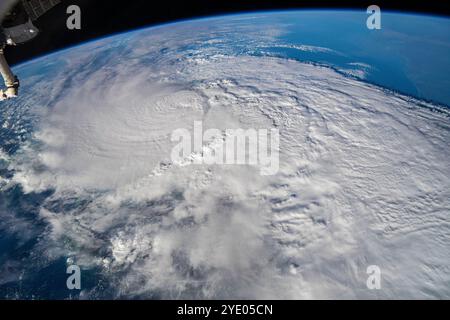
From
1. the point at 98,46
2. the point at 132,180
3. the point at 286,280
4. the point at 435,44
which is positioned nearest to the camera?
the point at 286,280

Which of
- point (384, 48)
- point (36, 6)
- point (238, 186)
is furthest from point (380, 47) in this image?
point (36, 6)

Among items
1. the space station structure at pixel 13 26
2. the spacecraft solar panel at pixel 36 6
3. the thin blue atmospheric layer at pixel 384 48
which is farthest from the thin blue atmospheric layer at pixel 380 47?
the space station structure at pixel 13 26

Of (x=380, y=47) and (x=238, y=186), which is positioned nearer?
(x=238, y=186)

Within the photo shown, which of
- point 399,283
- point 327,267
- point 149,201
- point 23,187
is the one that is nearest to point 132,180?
point 149,201

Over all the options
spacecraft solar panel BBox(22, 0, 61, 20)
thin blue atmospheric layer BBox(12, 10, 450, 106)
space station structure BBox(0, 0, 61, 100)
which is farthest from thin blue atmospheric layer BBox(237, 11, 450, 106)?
space station structure BBox(0, 0, 61, 100)

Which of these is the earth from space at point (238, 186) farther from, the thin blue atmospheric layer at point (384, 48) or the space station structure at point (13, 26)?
the space station structure at point (13, 26)

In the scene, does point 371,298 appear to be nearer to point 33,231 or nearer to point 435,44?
point 33,231

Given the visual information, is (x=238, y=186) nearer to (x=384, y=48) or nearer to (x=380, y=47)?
(x=384, y=48)

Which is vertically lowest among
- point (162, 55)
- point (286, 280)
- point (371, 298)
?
point (371, 298)

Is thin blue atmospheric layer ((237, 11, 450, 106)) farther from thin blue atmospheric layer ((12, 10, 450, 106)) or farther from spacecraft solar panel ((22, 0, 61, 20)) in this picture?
spacecraft solar panel ((22, 0, 61, 20))
